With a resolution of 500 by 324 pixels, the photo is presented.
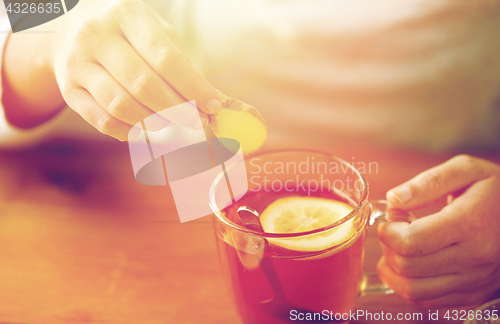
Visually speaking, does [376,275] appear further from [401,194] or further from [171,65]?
[171,65]

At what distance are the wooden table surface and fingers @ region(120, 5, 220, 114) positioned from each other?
0.19 m

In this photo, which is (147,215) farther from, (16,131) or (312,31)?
(312,31)

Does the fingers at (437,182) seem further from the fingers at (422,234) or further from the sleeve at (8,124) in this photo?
the sleeve at (8,124)

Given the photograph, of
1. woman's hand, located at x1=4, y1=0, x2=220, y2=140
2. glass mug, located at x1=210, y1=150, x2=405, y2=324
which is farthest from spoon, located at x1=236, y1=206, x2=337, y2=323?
woman's hand, located at x1=4, y1=0, x2=220, y2=140

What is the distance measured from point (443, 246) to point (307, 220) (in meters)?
0.15

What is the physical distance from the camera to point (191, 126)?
0.90 feet

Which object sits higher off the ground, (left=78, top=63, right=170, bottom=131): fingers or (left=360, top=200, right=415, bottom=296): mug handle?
(left=78, top=63, right=170, bottom=131): fingers

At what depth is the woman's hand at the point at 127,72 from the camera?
26 centimetres

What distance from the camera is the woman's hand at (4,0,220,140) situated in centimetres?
26

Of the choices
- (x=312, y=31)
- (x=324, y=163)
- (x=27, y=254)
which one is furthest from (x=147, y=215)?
(x=312, y=31)

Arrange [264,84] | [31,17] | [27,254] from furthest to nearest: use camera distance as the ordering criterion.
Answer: [264,84], [27,254], [31,17]

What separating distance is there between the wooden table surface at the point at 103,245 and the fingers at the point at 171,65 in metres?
0.19

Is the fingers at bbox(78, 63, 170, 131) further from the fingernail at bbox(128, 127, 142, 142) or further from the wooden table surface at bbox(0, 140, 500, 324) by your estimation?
the wooden table surface at bbox(0, 140, 500, 324)

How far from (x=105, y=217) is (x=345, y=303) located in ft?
1.19
